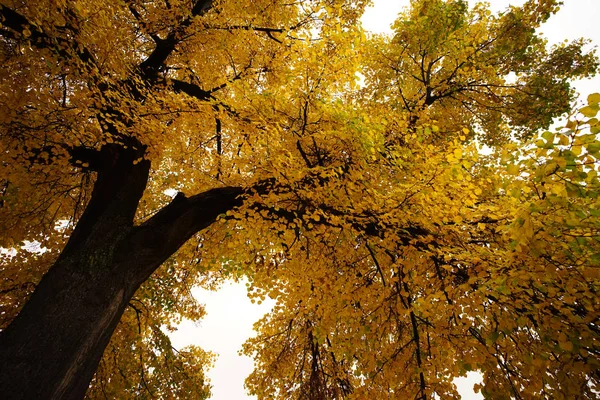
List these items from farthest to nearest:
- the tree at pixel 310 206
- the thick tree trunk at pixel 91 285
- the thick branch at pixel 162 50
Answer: the thick branch at pixel 162 50, the thick tree trunk at pixel 91 285, the tree at pixel 310 206

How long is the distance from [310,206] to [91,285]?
2.81m

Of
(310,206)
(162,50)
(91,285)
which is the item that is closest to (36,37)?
(162,50)

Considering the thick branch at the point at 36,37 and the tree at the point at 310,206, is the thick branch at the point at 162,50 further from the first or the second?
the thick branch at the point at 36,37

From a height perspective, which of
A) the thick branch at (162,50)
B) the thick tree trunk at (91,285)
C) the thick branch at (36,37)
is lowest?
the thick tree trunk at (91,285)

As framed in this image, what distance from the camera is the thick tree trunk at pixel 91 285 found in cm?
268

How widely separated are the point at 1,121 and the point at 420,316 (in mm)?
6228

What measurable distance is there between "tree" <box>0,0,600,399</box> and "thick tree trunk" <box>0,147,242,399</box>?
2 centimetres

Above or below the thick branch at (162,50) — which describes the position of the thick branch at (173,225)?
below

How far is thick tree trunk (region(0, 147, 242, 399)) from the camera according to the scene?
268cm

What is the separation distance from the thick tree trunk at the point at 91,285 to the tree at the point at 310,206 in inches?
0.8

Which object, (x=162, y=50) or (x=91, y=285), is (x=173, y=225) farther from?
(x=162, y=50)

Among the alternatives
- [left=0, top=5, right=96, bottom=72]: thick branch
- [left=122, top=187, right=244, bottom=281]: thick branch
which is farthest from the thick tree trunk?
[left=0, top=5, right=96, bottom=72]: thick branch

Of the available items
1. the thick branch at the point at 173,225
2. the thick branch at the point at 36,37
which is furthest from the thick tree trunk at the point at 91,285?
the thick branch at the point at 36,37

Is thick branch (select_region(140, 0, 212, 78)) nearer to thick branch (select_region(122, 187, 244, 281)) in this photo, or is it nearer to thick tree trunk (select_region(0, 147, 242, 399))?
thick tree trunk (select_region(0, 147, 242, 399))
